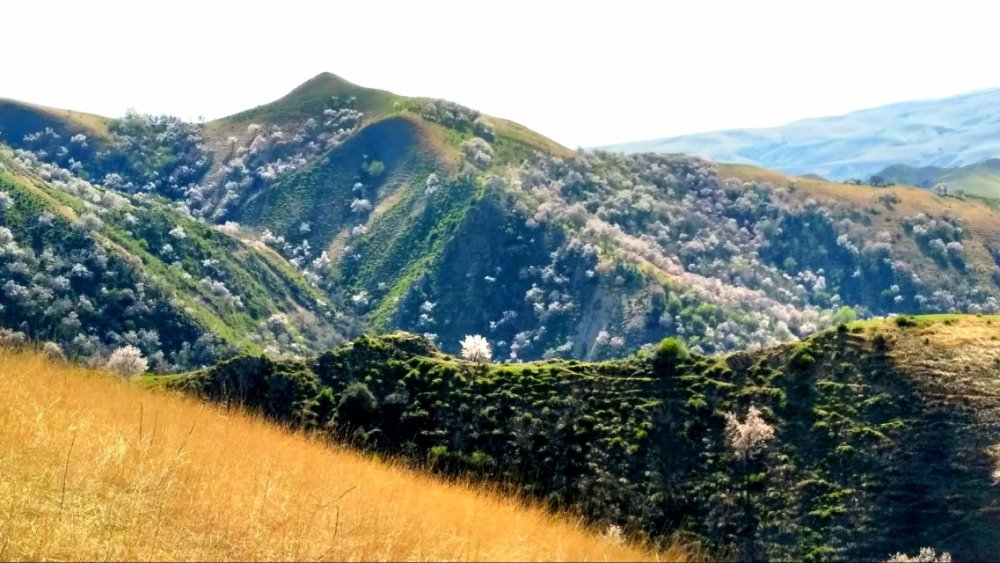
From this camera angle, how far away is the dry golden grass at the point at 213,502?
7984 mm

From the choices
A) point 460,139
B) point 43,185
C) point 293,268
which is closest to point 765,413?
point 43,185

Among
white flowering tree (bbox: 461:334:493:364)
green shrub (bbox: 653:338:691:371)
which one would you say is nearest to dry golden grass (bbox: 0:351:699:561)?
green shrub (bbox: 653:338:691:371)

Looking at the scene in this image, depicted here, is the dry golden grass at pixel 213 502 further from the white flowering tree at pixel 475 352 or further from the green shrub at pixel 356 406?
the white flowering tree at pixel 475 352

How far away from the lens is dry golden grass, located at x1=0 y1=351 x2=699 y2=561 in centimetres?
798

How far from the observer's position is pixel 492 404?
2983 centimetres

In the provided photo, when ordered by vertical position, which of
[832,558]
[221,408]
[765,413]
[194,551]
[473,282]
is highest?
[194,551]

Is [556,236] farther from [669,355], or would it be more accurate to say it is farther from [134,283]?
[669,355]

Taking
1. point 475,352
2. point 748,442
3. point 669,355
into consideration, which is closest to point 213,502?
point 748,442

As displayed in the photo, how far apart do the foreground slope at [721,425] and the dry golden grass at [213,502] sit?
11952 mm

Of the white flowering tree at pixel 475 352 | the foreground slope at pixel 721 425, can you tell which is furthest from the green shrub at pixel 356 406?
the white flowering tree at pixel 475 352

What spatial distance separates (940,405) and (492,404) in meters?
15.4

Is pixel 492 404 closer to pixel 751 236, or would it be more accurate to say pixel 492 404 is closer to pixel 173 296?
pixel 173 296

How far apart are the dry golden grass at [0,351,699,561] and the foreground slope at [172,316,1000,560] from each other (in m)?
12.0

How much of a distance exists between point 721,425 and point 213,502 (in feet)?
75.8
